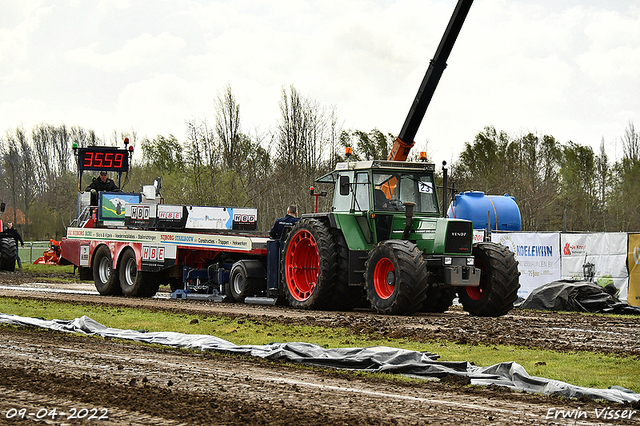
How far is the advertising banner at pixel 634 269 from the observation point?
17.8m

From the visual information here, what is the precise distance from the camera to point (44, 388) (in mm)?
7008

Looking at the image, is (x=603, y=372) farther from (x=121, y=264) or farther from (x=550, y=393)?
(x=121, y=264)

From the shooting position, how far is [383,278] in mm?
14805

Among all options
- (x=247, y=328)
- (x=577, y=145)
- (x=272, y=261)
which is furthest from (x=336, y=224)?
(x=577, y=145)

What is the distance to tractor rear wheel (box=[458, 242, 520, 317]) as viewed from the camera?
14.4 metres

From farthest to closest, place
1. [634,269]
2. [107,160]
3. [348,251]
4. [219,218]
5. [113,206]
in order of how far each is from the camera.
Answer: [107,160]
[113,206]
[219,218]
[634,269]
[348,251]

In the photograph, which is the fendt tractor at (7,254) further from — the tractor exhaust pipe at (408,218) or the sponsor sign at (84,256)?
the tractor exhaust pipe at (408,218)

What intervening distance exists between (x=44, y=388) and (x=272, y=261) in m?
10.5

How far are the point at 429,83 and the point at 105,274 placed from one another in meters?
10.8

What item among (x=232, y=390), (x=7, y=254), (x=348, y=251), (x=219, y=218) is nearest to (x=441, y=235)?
(x=348, y=251)

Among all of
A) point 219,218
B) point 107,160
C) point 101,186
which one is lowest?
point 219,218

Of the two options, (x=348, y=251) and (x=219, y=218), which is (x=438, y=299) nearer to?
(x=348, y=251)

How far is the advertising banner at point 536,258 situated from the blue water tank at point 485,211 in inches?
167

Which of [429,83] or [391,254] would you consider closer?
[391,254]
